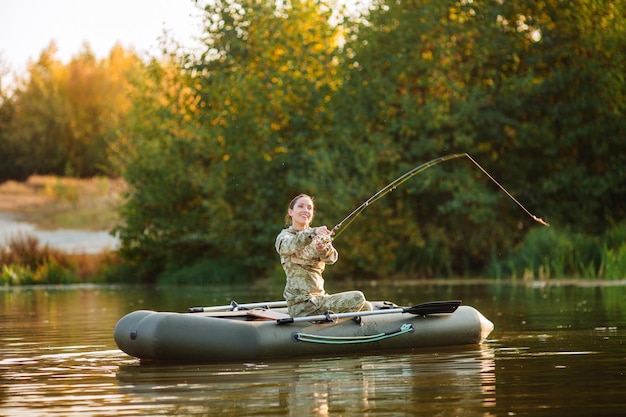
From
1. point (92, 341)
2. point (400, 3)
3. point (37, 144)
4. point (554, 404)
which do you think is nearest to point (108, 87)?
point (37, 144)

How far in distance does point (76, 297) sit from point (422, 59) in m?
9.44

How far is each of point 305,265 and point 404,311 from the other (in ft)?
3.35

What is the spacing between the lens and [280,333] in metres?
11.0

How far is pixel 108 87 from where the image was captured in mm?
50906

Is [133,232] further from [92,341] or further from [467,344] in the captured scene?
[467,344]

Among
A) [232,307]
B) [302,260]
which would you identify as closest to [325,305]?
[302,260]

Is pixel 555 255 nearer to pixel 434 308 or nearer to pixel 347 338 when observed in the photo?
pixel 434 308

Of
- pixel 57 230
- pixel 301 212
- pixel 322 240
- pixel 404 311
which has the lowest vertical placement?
pixel 404 311

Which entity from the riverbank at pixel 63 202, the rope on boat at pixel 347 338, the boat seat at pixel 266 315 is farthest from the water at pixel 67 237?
the rope on boat at pixel 347 338

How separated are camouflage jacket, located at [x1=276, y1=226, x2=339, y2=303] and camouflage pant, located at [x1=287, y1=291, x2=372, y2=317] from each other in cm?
5

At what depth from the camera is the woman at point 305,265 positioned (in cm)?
1103

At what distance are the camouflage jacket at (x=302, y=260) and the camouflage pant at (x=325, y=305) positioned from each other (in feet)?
0.16

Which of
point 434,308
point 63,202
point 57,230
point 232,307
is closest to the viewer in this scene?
point 434,308

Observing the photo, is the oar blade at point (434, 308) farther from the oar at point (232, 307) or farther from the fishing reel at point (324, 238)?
the oar at point (232, 307)
